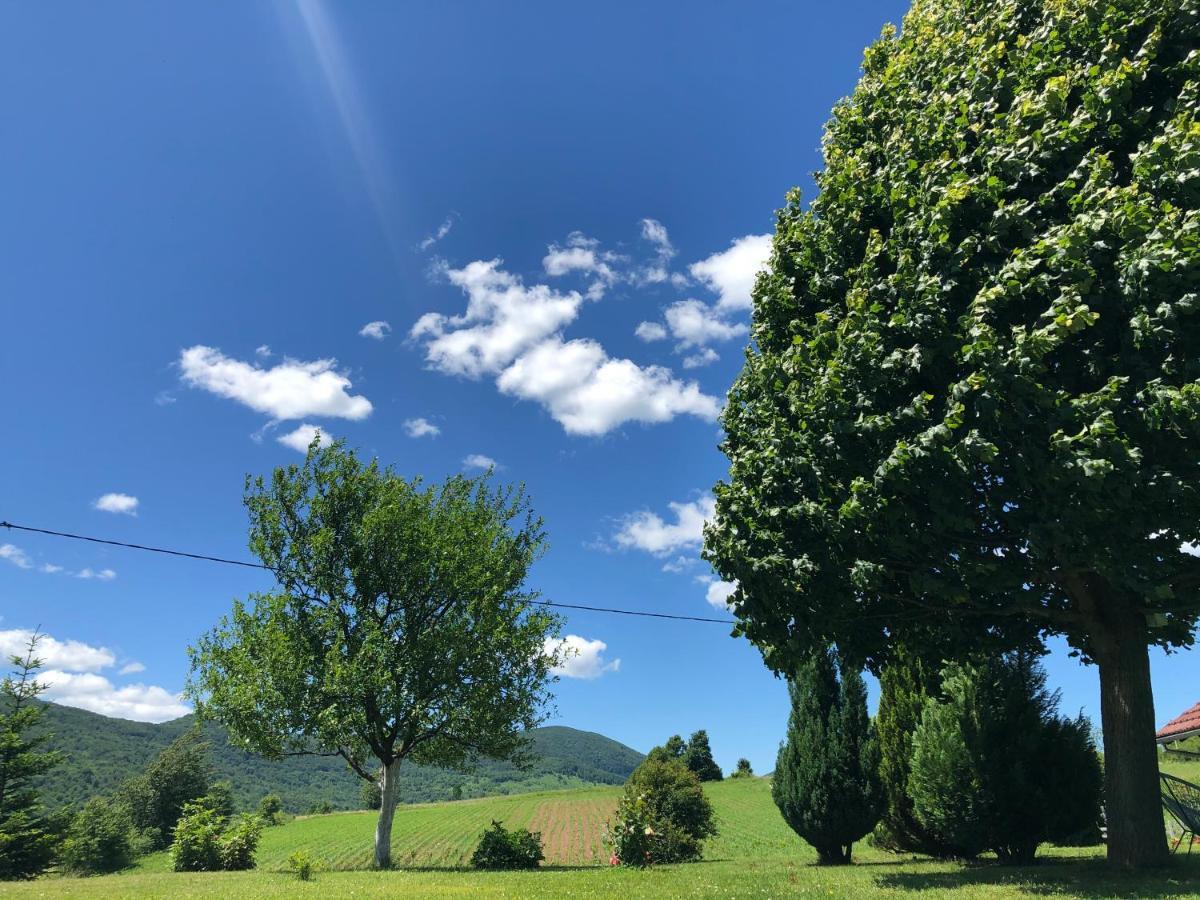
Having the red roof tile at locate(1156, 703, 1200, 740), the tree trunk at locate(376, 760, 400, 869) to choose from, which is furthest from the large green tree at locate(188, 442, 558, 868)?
the red roof tile at locate(1156, 703, 1200, 740)

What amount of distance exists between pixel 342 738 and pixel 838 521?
19.3m

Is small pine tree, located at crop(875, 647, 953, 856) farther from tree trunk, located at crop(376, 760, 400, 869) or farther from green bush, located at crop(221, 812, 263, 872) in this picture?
green bush, located at crop(221, 812, 263, 872)

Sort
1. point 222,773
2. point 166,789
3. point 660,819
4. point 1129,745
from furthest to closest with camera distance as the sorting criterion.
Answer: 1. point 222,773
2. point 166,789
3. point 660,819
4. point 1129,745

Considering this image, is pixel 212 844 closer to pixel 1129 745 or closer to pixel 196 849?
pixel 196 849

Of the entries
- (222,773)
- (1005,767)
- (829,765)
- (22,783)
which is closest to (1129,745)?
(1005,767)

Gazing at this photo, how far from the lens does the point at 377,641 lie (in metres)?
22.9

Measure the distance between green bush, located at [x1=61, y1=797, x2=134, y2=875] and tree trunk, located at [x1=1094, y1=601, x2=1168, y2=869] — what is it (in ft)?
161

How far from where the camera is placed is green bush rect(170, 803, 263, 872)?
23141 millimetres

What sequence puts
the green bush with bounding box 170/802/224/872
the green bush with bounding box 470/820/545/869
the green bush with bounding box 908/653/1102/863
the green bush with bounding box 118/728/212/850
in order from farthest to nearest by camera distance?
the green bush with bounding box 118/728/212/850 < the green bush with bounding box 170/802/224/872 < the green bush with bounding box 470/820/545/869 < the green bush with bounding box 908/653/1102/863

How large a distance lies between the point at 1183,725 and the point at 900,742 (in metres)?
6.34

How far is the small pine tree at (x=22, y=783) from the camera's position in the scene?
33.7 meters

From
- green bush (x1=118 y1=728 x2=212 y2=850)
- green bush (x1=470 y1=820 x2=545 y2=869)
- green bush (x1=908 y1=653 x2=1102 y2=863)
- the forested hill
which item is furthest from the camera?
the forested hill

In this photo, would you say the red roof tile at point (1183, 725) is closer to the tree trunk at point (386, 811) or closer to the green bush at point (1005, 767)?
the green bush at point (1005, 767)

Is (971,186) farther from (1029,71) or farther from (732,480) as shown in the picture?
(732,480)
